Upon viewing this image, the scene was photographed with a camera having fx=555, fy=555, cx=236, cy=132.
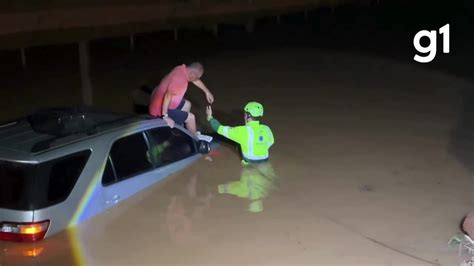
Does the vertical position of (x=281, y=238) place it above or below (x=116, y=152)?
below

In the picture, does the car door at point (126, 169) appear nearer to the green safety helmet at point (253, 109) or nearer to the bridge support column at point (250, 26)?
the green safety helmet at point (253, 109)

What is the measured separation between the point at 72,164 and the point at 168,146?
65.6 inches

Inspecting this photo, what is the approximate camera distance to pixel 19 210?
478 cm

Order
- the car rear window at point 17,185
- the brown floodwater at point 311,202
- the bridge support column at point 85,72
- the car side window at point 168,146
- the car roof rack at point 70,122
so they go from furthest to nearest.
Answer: the bridge support column at point 85,72 → the car side window at point 168,146 → the car roof rack at point 70,122 → the brown floodwater at point 311,202 → the car rear window at point 17,185

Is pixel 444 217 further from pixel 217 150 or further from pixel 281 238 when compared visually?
pixel 217 150

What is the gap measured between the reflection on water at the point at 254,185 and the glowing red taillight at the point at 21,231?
243 cm

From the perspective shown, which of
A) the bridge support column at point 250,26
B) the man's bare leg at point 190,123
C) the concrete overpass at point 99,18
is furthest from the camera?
the bridge support column at point 250,26

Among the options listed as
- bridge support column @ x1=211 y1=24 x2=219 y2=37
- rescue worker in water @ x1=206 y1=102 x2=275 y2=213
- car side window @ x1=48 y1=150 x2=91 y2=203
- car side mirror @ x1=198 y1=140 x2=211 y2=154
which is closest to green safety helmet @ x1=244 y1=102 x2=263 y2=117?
rescue worker in water @ x1=206 y1=102 x2=275 y2=213

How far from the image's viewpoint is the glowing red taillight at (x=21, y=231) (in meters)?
4.81

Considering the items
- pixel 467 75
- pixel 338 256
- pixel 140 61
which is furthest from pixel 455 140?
pixel 140 61

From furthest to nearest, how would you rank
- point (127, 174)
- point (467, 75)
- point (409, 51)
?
point (409, 51) < point (467, 75) < point (127, 174)

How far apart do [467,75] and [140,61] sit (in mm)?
8428

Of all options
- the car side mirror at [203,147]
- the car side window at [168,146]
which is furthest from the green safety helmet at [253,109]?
the car side window at [168,146]

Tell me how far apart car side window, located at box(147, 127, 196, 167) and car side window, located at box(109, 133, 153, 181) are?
0.42 feet
